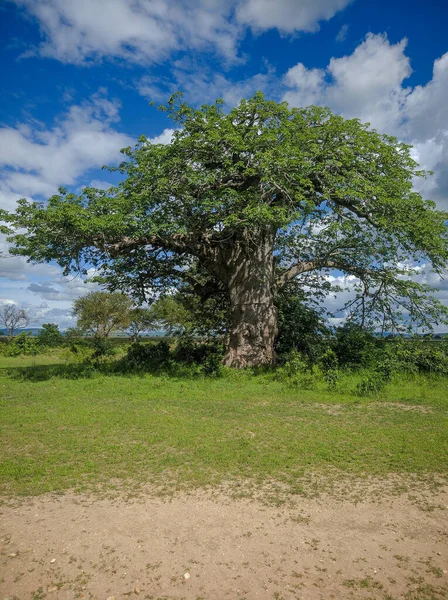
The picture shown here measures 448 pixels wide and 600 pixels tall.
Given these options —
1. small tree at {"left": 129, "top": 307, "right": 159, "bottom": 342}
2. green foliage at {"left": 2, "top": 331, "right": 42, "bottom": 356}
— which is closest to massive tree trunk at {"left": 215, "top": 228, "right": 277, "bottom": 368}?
green foliage at {"left": 2, "top": 331, "right": 42, "bottom": 356}

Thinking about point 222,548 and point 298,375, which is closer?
point 222,548

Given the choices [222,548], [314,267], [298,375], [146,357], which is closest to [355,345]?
[314,267]

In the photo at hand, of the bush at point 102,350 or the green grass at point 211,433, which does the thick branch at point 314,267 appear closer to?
the green grass at point 211,433

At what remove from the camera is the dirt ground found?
316 centimetres

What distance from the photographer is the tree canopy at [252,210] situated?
11523 mm

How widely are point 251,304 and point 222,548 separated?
10.6 metres

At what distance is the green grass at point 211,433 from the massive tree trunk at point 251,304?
8.44 ft

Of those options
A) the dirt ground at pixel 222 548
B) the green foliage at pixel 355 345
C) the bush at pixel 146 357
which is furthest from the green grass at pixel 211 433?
the bush at pixel 146 357

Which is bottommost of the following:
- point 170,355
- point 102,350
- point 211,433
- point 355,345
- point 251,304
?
point 211,433

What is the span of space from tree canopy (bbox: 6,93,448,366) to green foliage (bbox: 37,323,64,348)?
31.1 ft

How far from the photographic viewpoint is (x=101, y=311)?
41.2m

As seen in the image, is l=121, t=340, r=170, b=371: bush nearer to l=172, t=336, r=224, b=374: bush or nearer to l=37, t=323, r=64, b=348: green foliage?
l=172, t=336, r=224, b=374: bush

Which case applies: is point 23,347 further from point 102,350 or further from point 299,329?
point 299,329

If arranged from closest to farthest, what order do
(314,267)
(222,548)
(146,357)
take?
1. (222,548)
2. (314,267)
3. (146,357)
